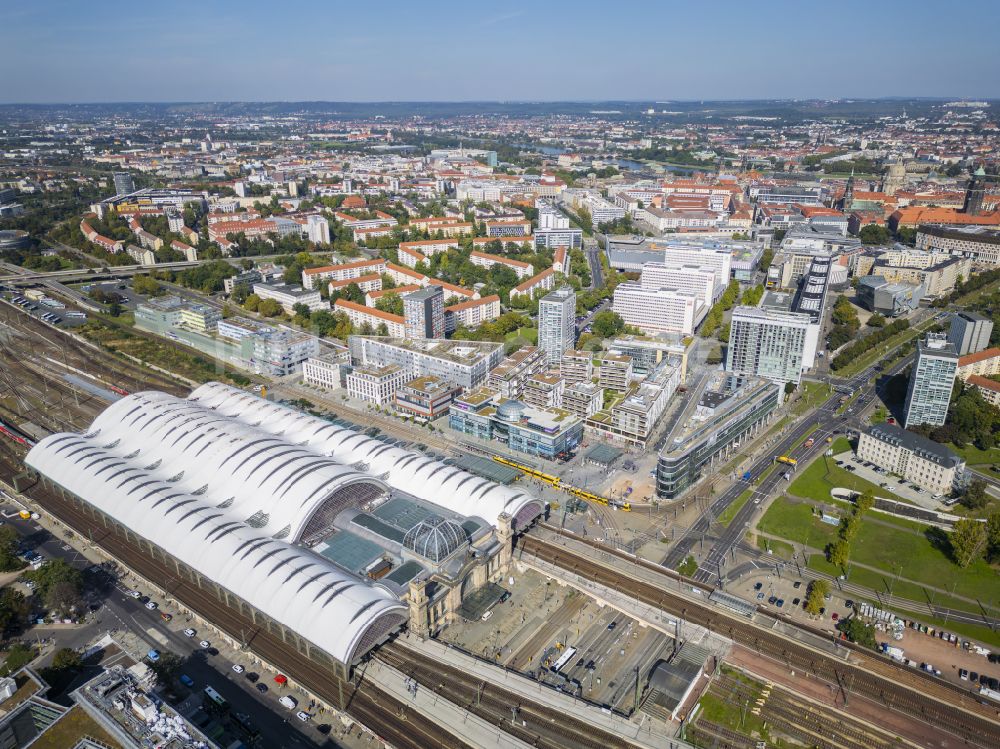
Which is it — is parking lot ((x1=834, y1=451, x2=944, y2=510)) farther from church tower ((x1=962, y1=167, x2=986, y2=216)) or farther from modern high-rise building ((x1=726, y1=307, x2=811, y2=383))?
church tower ((x1=962, y1=167, x2=986, y2=216))

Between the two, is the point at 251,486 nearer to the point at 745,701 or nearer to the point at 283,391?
the point at 283,391

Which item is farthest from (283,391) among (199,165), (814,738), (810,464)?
(199,165)

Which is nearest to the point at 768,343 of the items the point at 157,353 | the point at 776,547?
the point at 776,547

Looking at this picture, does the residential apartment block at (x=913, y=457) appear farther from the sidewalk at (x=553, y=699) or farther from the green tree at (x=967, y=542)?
the sidewalk at (x=553, y=699)

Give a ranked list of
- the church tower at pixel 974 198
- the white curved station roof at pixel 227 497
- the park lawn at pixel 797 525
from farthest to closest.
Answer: the church tower at pixel 974 198, the park lawn at pixel 797 525, the white curved station roof at pixel 227 497

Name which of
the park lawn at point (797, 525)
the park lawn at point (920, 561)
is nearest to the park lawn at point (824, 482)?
the park lawn at point (797, 525)

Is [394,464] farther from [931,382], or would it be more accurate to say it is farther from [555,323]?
[931,382]
